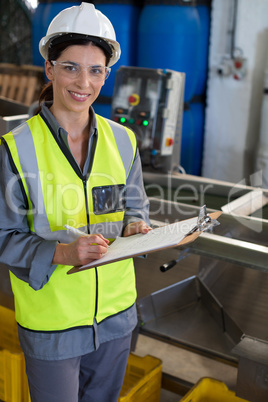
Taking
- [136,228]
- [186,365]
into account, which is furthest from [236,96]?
[136,228]

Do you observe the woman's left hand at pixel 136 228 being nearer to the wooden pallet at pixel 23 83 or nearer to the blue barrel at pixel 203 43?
the blue barrel at pixel 203 43

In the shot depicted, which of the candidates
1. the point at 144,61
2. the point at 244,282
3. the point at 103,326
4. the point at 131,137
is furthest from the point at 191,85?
the point at 103,326

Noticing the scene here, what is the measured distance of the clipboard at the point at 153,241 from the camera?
846 millimetres

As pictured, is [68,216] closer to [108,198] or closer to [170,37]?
[108,198]

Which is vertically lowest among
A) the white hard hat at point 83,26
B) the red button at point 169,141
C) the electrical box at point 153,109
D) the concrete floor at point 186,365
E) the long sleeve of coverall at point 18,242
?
the concrete floor at point 186,365

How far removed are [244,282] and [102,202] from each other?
1.05 metres

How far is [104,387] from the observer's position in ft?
3.71

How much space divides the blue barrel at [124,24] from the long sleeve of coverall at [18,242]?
108 inches

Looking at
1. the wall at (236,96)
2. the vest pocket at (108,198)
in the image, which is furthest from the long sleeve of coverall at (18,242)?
the wall at (236,96)

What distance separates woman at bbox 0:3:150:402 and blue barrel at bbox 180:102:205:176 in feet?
8.44

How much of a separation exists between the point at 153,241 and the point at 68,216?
21 centimetres

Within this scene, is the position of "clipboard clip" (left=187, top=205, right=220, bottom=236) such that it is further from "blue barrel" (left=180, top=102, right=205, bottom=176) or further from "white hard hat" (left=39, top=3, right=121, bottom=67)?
"blue barrel" (left=180, top=102, right=205, bottom=176)

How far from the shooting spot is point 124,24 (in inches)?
136

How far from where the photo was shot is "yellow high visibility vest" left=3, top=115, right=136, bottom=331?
0.96 metres
